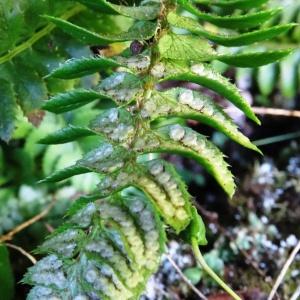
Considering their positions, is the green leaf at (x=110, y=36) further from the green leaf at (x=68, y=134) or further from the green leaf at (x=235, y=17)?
the green leaf at (x=68, y=134)

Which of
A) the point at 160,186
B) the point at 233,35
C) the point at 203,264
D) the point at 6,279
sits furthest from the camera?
the point at 6,279

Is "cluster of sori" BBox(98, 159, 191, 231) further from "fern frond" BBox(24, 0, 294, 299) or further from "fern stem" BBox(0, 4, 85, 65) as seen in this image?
"fern stem" BBox(0, 4, 85, 65)

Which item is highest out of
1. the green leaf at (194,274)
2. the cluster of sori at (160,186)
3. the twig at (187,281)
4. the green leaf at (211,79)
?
the green leaf at (211,79)

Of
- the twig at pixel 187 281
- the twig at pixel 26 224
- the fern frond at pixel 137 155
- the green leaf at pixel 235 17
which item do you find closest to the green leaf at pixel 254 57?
the fern frond at pixel 137 155

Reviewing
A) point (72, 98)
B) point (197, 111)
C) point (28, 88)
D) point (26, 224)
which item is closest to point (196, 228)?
point (197, 111)

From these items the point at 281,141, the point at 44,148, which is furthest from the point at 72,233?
the point at 281,141

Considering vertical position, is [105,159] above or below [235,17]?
below

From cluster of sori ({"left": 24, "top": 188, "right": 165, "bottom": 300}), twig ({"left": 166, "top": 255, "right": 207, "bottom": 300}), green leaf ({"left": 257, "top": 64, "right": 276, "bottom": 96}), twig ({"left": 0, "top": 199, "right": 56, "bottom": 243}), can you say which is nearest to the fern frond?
cluster of sori ({"left": 24, "top": 188, "right": 165, "bottom": 300})

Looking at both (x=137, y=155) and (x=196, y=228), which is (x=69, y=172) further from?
(x=196, y=228)
